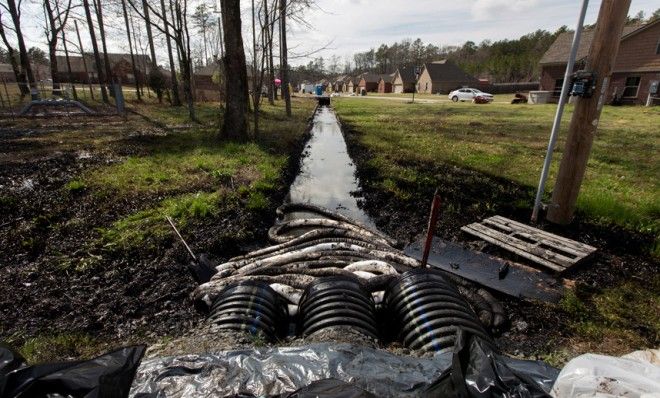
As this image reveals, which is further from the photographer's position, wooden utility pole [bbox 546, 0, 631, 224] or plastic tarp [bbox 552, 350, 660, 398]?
wooden utility pole [bbox 546, 0, 631, 224]

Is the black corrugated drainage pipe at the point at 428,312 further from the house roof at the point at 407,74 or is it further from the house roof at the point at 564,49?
the house roof at the point at 407,74

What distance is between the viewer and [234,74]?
11484 millimetres

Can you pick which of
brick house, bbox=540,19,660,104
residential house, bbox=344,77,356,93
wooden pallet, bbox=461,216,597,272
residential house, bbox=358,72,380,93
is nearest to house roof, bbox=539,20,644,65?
brick house, bbox=540,19,660,104

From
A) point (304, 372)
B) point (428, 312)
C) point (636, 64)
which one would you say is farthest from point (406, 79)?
point (304, 372)

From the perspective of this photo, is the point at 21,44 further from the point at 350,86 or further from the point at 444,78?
the point at 350,86

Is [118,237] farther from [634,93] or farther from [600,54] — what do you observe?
[634,93]

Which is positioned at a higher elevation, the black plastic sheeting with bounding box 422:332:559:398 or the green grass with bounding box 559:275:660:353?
the black plastic sheeting with bounding box 422:332:559:398

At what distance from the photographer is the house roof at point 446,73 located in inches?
2402

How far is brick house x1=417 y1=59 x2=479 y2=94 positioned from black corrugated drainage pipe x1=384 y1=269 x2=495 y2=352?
209 ft

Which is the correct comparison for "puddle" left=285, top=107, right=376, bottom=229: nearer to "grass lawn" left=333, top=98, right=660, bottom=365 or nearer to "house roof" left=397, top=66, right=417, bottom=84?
"grass lawn" left=333, top=98, right=660, bottom=365

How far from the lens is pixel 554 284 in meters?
4.26

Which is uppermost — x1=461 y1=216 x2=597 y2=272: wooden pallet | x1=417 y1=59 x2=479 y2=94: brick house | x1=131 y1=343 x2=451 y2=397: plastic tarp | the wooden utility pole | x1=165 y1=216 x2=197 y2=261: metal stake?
x1=417 y1=59 x2=479 y2=94: brick house

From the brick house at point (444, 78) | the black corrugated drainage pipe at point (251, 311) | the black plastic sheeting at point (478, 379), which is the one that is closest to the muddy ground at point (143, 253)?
the black corrugated drainage pipe at point (251, 311)

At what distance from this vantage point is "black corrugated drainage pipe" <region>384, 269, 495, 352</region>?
288 centimetres
